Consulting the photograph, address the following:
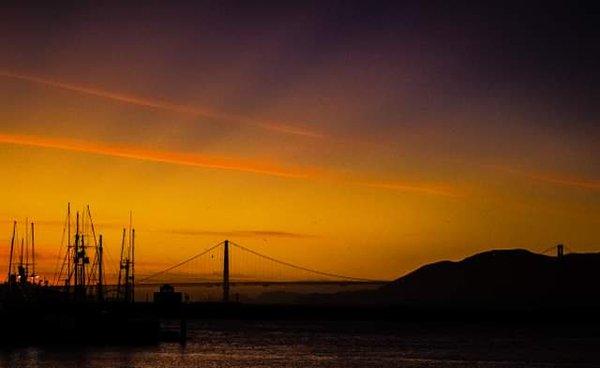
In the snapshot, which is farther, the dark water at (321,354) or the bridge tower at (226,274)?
the bridge tower at (226,274)

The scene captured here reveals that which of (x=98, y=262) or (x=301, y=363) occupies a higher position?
(x=98, y=262)

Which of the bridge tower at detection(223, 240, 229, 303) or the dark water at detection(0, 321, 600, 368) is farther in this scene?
the bridge tower at detection(223, 240, 229, 303)

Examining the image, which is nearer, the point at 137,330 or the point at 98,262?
the point at 137,330

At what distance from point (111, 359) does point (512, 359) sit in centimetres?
2649

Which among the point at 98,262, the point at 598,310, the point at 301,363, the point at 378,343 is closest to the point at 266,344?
the point at 378,343

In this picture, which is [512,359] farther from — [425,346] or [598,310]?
[598,310]

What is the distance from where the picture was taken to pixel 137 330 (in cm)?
7912

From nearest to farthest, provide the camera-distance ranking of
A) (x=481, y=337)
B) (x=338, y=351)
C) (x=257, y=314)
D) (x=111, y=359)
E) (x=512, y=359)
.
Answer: (x=111, y=359)
(x=512, y=359)
(x=338, y=351)
(x=481, y=337)
(x=257, y=314)

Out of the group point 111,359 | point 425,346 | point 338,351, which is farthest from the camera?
point 425,346

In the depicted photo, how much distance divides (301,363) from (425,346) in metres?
23.1

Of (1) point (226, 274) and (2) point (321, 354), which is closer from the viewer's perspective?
(2) point (321, 354)

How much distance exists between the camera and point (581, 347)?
277ft

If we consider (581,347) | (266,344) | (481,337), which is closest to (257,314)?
(481,337)

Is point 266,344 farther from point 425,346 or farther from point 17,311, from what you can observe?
point 17,311
